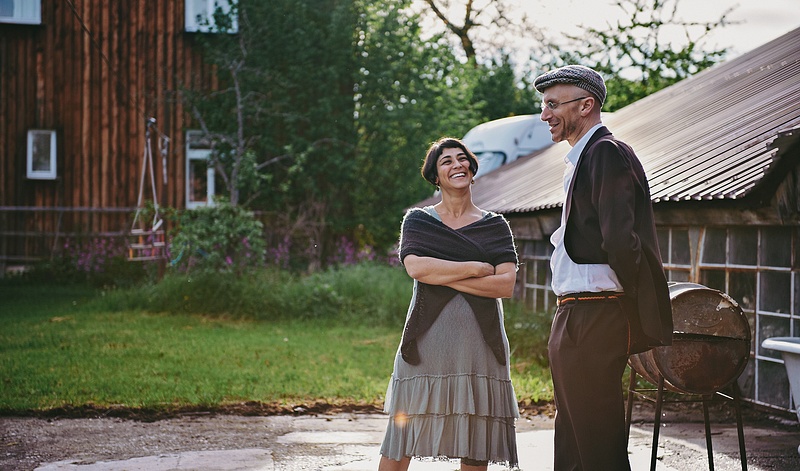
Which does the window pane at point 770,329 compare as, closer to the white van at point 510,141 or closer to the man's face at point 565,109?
the man's face at point 565,109

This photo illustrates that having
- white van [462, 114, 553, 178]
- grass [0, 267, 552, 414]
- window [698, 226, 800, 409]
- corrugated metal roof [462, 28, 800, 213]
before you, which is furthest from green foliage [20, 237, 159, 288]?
window [698, 226, 800, 409]

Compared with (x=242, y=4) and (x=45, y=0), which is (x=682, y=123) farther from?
(x=45, y=0)

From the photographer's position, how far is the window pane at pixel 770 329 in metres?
6.64

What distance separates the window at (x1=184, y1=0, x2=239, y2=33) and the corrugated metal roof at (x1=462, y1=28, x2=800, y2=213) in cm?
689

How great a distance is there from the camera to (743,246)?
23.2 feet

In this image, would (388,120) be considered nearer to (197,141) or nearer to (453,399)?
(197,141)

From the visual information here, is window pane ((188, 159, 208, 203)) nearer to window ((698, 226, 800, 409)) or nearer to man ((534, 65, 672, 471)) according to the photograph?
window ((698, 226, 800, 409))

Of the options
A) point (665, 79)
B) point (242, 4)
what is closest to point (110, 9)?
point (242, 4)

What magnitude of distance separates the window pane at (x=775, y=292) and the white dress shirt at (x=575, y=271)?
3499mm

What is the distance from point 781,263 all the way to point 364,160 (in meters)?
13.8

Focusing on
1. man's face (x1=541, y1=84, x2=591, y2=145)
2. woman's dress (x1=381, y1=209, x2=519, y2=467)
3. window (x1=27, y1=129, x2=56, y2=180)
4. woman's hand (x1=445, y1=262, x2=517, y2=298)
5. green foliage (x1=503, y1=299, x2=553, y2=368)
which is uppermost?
window (x1=27, y1=129, x2=56, y2=180)

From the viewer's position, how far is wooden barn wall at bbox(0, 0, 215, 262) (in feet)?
61.0

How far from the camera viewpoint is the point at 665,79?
80.7ft

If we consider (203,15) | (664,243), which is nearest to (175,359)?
(664,243)
